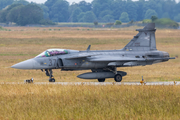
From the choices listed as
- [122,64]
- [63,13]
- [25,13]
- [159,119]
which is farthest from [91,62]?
[63,13]

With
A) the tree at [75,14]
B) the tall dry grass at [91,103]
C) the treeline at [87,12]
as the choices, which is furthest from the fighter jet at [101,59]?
the tree at [75,14]

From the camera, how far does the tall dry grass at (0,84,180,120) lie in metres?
10.2

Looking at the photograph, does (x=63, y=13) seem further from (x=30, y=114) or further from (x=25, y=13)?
(x=30, y=114)

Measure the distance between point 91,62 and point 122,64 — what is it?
219 cm

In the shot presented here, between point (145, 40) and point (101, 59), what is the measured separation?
4087mm

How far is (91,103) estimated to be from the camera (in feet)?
38.4

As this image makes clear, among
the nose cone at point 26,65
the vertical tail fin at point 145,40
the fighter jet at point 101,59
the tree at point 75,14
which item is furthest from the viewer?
the tree at point 75,14

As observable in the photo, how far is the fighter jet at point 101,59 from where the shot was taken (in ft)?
65.6

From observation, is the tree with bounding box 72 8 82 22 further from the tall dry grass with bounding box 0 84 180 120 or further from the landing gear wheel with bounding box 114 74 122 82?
the tall dry grass with bounding box 0 84 180 120

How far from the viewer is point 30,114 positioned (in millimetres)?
10422

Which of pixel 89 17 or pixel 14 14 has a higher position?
pixel 14 14

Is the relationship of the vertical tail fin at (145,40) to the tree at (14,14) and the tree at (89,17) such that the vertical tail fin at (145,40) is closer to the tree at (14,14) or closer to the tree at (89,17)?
the tree at (89,17)

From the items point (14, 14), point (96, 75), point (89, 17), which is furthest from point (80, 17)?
point (96, 75)

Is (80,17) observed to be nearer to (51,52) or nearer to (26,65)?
(51,52)
